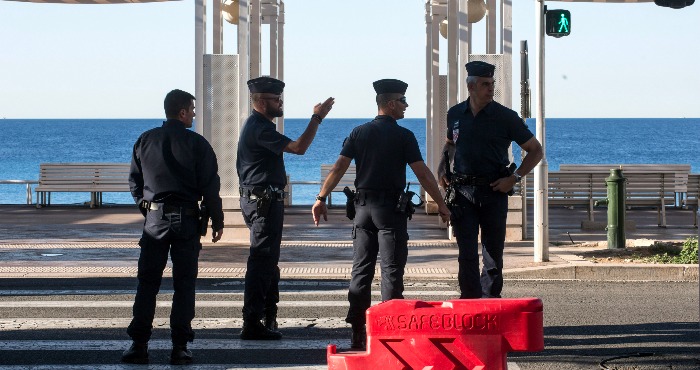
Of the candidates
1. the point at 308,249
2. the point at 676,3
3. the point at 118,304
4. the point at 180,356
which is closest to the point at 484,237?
the point at 180,356

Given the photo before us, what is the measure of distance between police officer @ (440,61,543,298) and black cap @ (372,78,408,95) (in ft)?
2.04

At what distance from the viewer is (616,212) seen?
17.2 meters

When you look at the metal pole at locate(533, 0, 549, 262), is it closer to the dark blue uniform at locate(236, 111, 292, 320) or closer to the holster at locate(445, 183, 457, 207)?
the holster at locate(445, 183, 457, 207)

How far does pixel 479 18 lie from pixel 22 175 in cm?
7457

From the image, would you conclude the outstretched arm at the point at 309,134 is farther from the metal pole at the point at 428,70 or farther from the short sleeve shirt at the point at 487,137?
the metal pole at the point at 428,70

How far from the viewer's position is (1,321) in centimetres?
1162

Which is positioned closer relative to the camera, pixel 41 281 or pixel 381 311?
pixel 381 311

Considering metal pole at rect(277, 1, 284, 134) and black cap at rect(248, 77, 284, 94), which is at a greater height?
metal pole at rect(277, 1, 284, 134)

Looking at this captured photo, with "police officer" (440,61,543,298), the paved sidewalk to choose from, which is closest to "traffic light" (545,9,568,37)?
the paved sidewalk

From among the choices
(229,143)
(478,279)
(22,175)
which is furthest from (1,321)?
(22,175)

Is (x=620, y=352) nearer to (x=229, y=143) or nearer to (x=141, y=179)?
(x=141, y=179)

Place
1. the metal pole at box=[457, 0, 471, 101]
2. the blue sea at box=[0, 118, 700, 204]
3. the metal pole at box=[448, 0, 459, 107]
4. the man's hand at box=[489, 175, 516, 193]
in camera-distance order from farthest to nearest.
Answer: the blue sea at box=[0, 118, 700, 204], the metal pole at box=[448, 0, 459, 107], the metal pole at box=[457, 0, 471, 101], the man's hand at box=[489, 175, 516, 193]

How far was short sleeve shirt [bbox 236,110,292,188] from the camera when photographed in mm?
10461

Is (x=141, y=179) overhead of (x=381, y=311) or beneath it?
overhead
